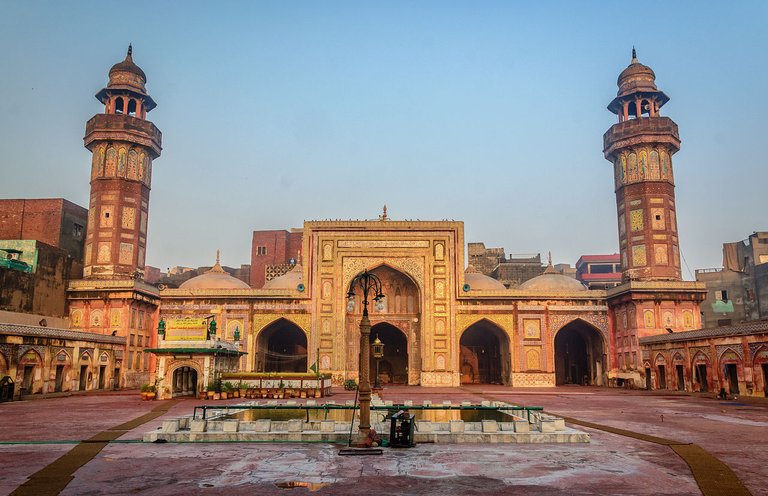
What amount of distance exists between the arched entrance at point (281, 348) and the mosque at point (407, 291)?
0.78 ft

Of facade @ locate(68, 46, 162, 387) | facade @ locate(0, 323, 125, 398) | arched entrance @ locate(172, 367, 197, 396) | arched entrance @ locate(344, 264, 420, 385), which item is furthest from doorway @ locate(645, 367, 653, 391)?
facade @ locate(0, 323, 125, 398)

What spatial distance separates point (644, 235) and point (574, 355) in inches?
410

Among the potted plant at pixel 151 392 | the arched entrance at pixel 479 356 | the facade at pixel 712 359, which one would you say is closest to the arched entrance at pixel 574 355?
the arched entrance at pixel 479 356

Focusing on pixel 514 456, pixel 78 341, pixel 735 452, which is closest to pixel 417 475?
pixel 514 456

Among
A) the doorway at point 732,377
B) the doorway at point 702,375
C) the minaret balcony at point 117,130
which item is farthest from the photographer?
the minaret balcony at point 117,130

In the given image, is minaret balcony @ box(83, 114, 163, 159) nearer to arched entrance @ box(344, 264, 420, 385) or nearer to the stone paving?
arched entrance @ box(344, 264, 420, 385)

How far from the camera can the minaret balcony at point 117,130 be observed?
35312 millimetres

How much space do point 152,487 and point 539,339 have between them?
30881 millimetres

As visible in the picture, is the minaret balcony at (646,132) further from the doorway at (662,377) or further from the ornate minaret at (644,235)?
the doorway at (662,377)

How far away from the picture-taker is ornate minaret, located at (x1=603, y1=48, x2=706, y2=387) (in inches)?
1313

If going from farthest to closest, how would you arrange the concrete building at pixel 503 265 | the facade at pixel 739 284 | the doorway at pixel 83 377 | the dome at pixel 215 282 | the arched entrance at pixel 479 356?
the concrete building at pixel 503 265, the facade at pixel 739 284, the arched entrance at pixel 479 356, the dome at pixel 215 282, the doorway at pixel 83 377

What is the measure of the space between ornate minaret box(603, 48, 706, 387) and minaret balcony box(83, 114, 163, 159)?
89.0 ft

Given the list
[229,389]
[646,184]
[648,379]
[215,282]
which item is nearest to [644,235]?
[646,184]

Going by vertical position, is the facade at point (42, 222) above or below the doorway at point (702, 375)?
above
